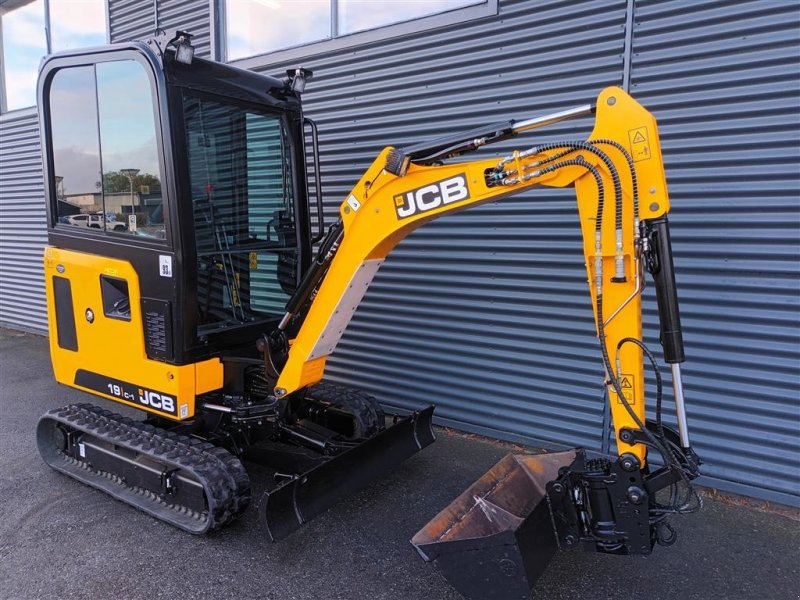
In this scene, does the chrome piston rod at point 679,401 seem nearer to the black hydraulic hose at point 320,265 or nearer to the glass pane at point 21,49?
the black hydraulic hose at point 320,265

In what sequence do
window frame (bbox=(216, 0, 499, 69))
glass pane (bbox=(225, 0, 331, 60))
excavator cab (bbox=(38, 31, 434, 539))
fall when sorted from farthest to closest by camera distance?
1. glass pane (bbox=(225, 0, 331, 60))
2. window frame (bbox=(216, 0, 499, 69))
3. excavator cab (bbox=(38, 31, 434, 539))

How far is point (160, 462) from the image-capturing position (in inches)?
135

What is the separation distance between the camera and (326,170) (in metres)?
5.56

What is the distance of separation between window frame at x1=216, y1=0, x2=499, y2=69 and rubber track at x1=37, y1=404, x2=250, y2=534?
373cm

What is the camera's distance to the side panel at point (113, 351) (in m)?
3.43

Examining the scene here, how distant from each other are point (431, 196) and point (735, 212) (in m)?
2.15

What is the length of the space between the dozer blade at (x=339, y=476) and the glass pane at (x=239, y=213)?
3.78ft

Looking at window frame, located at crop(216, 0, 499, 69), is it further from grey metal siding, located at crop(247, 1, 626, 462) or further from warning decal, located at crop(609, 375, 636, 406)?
warning decal, located at crop(609, 375, 636, 406)

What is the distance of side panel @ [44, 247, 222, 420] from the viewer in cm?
343

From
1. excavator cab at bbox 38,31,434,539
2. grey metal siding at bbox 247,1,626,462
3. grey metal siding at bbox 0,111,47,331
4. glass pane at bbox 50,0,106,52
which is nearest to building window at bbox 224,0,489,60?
grey metal siding at bbox 247,1,626,462

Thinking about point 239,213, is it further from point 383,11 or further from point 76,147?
point 383,11

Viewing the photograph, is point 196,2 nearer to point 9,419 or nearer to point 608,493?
point 9,419

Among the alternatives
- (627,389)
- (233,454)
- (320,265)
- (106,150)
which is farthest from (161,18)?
(627,389)

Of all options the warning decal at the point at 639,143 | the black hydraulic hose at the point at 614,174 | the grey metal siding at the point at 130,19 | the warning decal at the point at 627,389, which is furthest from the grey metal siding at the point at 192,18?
the warning decal at the point at 627,389
